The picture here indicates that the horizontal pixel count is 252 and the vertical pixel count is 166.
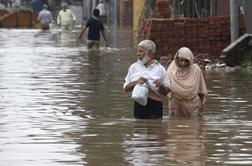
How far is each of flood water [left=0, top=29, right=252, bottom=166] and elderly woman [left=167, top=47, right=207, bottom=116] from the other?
0.18m

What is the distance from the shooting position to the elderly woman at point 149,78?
462 inches

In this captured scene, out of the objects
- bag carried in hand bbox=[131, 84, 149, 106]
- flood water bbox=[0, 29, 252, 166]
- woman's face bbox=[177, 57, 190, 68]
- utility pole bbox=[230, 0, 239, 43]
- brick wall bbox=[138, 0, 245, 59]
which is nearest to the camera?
flood water bbox=[0, 29, 252, 166]

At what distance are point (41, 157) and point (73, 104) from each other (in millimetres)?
4977

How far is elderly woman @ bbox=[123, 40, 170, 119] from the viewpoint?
11734mm

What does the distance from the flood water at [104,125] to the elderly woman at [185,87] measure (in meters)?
0.18

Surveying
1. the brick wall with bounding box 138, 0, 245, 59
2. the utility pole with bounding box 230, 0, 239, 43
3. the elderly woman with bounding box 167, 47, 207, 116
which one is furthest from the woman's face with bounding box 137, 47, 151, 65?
the brick wall with bounding box 138, 0, 245, 59

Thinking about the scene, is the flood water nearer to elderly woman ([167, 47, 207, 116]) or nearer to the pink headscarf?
elderly woman ([167, 47, 207, 116])

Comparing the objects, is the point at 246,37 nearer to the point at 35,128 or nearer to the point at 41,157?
the point at 35,128

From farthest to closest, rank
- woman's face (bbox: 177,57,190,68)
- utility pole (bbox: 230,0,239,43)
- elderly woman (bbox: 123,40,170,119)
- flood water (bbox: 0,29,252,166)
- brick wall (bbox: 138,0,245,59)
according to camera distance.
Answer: brick wall (bbox: 138,0,245,59) < utility pole (bbox: 230,0,239,43) < woman's face (bbox: 177,57,190,68) < elderly woman (bbox: 123,40,170,119) < flood water (bbox: 0,29,252,166)

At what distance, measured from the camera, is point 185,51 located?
12055 mm

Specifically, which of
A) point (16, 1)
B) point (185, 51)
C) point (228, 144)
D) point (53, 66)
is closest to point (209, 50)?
point (53, 66)

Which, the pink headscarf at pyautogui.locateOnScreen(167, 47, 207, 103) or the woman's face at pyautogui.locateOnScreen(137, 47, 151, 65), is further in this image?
the pink headscarf at pyautogui.locateOnScreen(167, 47, 207, 103)

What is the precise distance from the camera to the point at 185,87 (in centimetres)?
1230

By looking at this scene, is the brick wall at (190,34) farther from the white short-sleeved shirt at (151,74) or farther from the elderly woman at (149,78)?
the white short-sleeved shirt at (151,74)
